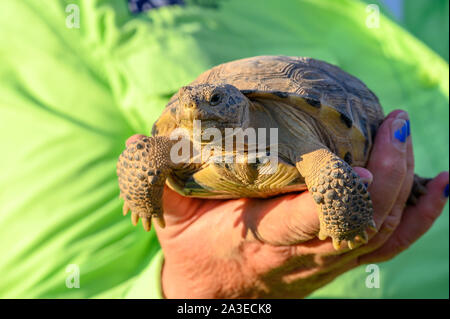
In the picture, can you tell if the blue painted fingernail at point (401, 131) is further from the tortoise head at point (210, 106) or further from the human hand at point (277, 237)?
the tortoise head at point (210, 106)

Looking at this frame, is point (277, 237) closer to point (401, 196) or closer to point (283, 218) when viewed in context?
point (283, 218)

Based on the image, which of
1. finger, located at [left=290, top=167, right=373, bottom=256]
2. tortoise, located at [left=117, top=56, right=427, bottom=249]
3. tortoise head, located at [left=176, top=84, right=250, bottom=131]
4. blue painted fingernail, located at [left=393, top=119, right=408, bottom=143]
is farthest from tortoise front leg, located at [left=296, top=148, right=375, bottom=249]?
blue painted fingernail, located at [left=393, top=119, right=408, bottom=143]

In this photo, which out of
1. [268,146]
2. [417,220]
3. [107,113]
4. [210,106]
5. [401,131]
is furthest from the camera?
[107,113]

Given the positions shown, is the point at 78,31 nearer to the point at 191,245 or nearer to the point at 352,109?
the point at 191,245

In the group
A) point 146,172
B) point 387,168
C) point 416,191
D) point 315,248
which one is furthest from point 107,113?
→ point 416,191

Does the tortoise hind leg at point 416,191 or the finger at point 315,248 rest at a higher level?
the tortoise hind leg at point 416,191

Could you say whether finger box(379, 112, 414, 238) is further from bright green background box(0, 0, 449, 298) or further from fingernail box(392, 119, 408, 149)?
bright green background box(0, 0, 449, 298)

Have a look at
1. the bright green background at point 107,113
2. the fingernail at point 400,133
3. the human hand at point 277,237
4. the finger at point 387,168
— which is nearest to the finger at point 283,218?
the human hand at point 277,237
